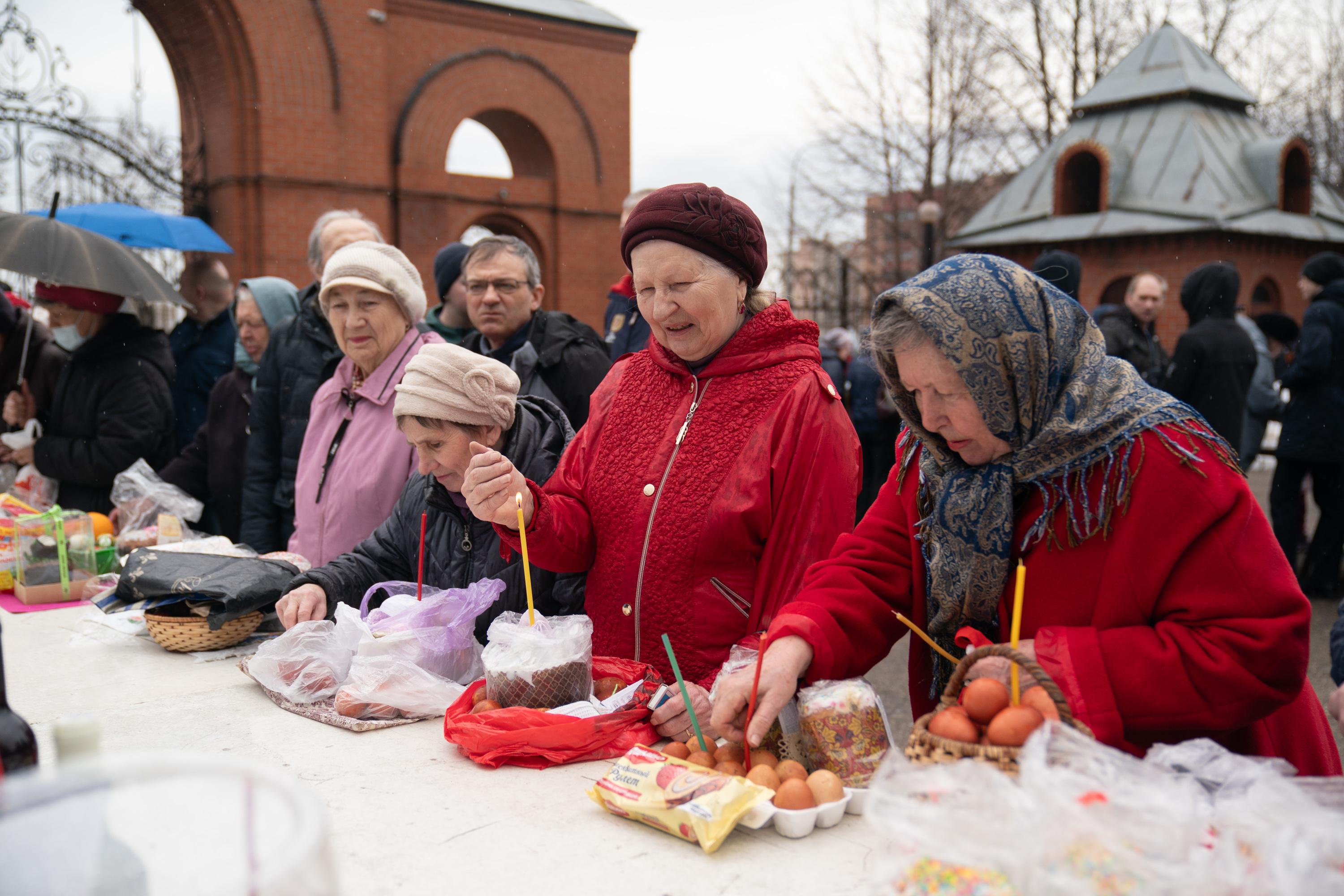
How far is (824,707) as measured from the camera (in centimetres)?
165

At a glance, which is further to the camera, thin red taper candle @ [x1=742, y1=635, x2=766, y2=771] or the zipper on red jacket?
the zipper on red jacket

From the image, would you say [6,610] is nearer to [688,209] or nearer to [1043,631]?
[688,209]

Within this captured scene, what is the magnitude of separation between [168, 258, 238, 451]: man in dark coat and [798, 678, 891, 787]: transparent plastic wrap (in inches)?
180

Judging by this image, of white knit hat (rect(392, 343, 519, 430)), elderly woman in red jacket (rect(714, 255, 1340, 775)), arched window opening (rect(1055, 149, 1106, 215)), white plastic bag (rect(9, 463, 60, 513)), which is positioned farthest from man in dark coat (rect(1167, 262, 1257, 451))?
arched window opening (rect(1055, 149, 1106, 215))

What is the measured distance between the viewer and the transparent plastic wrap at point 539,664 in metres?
1.93

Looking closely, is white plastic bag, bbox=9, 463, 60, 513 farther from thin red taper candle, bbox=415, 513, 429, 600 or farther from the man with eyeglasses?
thin red taper candle, bbox=415, 513, 429, 600

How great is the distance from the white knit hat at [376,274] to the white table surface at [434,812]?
1.32 m

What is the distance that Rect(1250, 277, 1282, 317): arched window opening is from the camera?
15.3 meters

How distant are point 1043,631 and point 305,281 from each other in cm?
1274

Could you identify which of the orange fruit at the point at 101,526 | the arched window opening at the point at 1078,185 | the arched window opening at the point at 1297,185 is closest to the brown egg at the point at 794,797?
the orange fruit at the point at 101,526

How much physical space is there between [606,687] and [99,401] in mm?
3261

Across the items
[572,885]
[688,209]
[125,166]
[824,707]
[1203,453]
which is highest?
[125,166]

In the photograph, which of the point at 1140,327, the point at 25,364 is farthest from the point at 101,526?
the point at 1140,327

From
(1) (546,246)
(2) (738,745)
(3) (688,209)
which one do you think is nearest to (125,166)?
(1) (546,246)
